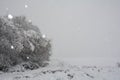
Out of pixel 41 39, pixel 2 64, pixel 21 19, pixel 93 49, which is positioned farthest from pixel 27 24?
pixel 93 49

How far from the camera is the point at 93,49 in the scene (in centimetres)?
16500

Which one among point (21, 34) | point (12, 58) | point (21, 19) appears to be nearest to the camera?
point (12, 58)

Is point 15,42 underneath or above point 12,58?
above

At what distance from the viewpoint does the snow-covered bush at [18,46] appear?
24.0 meters

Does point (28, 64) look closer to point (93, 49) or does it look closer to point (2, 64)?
point (2, 64)

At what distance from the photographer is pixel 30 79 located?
1703 centimetres

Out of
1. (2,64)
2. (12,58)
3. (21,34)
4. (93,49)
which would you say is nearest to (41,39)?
Result: (21,34)

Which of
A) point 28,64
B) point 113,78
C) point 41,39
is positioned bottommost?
point 113,78

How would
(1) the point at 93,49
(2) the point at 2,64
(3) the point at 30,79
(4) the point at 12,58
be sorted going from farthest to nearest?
(1) the point at 93,49, (4) the point at 12,58, (2) the point at 2,64, (3) the point at 30,79

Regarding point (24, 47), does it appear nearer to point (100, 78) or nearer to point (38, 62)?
point (38, 62)

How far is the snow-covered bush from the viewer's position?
24027 millimetres

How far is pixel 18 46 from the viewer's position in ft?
80.0

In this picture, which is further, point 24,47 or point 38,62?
point 38,62

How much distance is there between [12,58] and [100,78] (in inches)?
478
